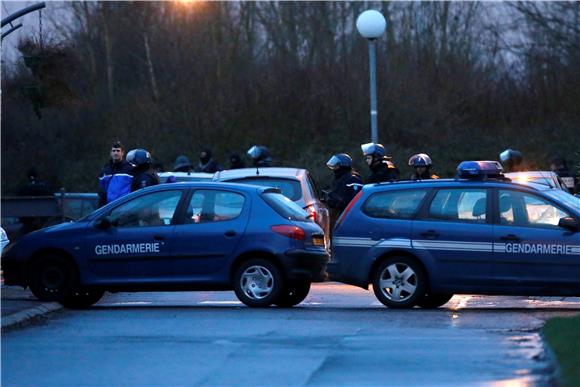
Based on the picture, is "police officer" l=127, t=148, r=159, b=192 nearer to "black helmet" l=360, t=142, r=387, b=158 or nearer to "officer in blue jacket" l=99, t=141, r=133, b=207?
"officer in blue jacket" l=99, t=141, r=133, b=207

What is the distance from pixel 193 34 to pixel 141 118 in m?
4.33

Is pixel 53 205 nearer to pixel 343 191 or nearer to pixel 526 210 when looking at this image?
pixel 343 191

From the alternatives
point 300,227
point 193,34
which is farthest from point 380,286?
point 193,34

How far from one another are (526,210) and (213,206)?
3.61 meters

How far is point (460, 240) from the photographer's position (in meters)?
14.8

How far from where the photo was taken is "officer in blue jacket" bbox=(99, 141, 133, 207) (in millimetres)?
17734

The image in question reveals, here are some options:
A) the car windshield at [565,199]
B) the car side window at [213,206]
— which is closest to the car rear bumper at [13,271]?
the car side window at [213,206]

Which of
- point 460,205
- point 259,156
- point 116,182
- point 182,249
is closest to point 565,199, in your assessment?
point 460,205

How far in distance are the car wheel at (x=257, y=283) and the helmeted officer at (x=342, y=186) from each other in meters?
4.26

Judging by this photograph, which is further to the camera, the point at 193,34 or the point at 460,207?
the point at 193,34

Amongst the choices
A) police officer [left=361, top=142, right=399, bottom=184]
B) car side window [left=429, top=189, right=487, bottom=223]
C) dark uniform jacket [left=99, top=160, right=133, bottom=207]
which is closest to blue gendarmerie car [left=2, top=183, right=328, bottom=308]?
car side window [left=429, top=189, right=487, bottom=223]

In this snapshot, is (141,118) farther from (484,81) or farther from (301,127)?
(484,81)

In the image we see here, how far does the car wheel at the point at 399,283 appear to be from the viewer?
1488 centimetres

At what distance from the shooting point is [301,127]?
1463 inches
